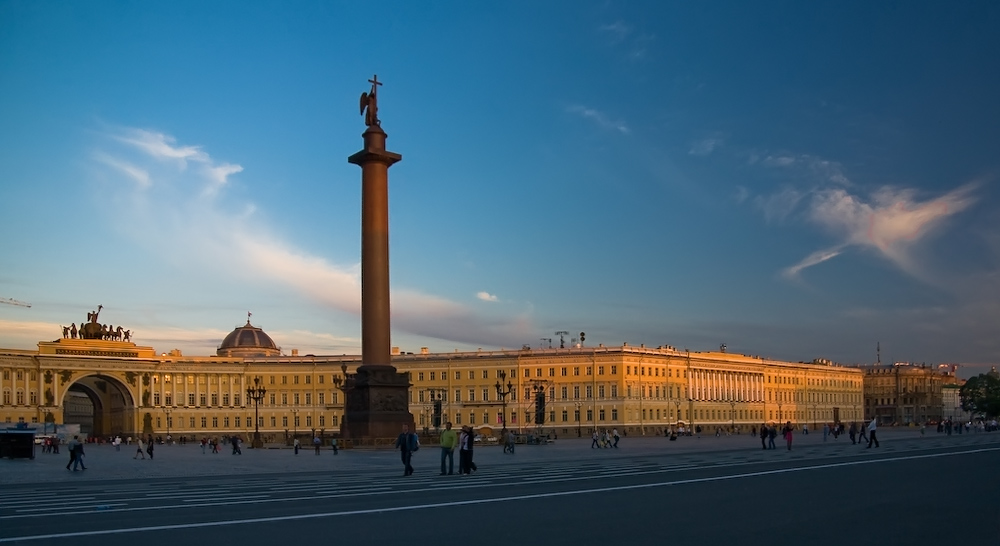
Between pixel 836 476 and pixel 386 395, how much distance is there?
1339 inches

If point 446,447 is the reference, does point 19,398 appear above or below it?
below

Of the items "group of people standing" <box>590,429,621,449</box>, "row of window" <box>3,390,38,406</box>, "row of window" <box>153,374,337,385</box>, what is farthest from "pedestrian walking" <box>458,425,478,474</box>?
"row of window" <box>3,390,38,406</box>

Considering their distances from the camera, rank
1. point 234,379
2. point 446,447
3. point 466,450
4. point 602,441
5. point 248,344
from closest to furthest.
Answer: point 446,447
point 466,450
point 602,441
point 234,379
point 248,344

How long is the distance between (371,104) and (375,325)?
43.2ft

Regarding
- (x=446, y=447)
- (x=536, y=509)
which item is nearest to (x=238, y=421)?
(x=446, y=447)

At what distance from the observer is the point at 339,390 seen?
486 feet

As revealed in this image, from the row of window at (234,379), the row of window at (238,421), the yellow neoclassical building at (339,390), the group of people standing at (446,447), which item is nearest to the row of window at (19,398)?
the yellow neoclassical building at (339,390)

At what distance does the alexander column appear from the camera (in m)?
58.8

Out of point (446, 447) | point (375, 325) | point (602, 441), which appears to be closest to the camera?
point (446, 447)

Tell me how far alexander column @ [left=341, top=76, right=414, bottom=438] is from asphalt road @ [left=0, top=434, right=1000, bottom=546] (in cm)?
2637

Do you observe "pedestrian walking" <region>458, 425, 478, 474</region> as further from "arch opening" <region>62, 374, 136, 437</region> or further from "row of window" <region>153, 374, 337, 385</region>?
"arch opening" <region>62, 374, 136, 437</region>

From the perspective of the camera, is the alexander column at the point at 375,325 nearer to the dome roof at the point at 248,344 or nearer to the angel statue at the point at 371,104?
the angel statue at the point at 371,104

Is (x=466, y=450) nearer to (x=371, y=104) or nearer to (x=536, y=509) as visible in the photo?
(x=536, y=509)

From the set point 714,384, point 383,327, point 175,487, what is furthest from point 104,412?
point 175,487
